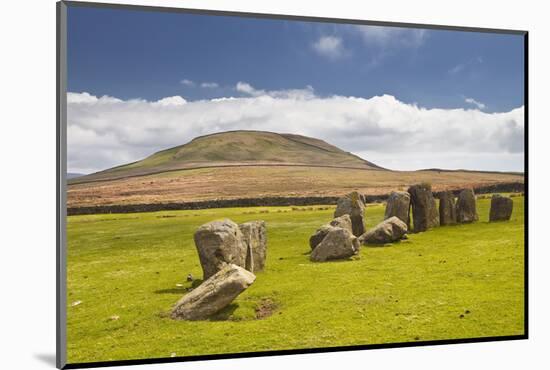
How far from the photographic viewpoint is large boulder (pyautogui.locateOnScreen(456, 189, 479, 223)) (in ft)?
38.3

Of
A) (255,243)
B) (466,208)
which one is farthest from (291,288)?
(466,208)

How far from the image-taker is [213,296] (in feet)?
29.5

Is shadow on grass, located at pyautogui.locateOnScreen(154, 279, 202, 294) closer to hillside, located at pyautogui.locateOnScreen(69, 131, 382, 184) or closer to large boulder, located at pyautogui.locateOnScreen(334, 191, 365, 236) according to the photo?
hillside, located at pyautogui.locateOnScreen(69, 131, 382, 184)

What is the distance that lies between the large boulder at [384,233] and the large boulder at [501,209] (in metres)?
1.77

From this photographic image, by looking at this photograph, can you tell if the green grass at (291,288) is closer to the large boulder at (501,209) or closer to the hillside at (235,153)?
the large boulder at (501,209)

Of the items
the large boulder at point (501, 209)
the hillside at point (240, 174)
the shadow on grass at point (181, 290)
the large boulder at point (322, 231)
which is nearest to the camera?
the shadow on grass at point (181, 290)

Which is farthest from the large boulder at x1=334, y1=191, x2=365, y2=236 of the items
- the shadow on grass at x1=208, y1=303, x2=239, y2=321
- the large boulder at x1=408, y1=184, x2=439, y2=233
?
the shadow on grass at x1=208, y1=303, x2=239, y2=321

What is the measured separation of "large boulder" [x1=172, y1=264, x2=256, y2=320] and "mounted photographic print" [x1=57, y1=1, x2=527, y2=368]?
0.02 m

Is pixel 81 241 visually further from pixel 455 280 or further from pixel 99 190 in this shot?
pixel 455 280

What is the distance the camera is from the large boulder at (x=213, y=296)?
898 centimetres

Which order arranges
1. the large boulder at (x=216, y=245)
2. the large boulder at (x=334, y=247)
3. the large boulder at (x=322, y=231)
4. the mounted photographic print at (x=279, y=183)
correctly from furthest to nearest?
the large boulder at (x=322, y=231) → the large boulder at (x=334, y=247) → the large boulder at (x=216, y=245) → the mounted photographic print at (x=279, y=183)

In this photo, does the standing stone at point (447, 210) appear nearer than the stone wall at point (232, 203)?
No

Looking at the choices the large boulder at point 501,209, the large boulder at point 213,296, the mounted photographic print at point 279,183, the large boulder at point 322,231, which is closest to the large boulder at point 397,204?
the mounted photographic print at point 279,183

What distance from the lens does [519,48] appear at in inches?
430
